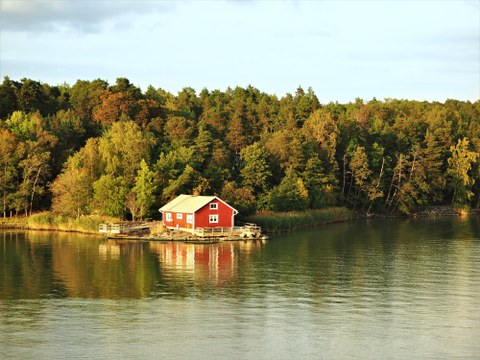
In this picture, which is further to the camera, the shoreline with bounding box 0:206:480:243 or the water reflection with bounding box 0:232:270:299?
the shoreline with bounding box 0:206:480:243

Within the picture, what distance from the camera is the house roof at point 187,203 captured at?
67.2 meters

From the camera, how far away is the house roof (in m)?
67.2

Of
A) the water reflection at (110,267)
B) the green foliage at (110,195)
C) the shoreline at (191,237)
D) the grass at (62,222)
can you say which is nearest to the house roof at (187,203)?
the shoreline at (191,237)

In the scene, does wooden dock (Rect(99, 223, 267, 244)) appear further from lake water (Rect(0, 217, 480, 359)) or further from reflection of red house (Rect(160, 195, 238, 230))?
lake water (Rect(0, 217, 480, 359))

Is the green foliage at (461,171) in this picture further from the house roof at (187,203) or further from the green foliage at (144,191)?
the green foliage at (144,191)

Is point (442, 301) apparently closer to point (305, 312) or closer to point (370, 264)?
point (305, 312)

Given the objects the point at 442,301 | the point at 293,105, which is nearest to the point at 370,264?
the point at 442,301

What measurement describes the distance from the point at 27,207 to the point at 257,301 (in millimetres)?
49062

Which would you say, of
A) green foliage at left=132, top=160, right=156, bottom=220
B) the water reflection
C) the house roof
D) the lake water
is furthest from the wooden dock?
green foliage at left=132, top=160, right=156, bottom=220

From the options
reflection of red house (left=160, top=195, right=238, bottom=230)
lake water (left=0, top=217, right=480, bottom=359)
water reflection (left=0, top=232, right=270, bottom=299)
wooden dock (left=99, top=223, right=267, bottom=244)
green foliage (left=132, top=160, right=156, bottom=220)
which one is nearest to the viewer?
lake water (left=0, top=217, right=480, bottom=359)

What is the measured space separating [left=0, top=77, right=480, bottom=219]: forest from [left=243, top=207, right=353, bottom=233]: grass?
1.50m

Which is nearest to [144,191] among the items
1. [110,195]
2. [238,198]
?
[110,195]

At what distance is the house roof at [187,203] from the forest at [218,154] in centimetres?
290

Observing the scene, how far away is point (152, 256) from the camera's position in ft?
185
